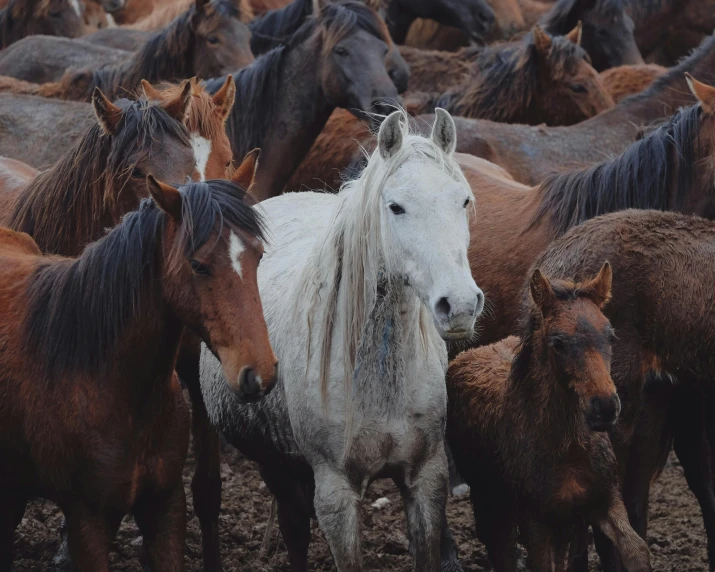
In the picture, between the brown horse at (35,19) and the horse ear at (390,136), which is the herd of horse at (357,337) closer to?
the horse ear at (390,136)

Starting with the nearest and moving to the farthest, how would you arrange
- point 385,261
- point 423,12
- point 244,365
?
1. point 244,365
2. point 385,261
3. point 423,12

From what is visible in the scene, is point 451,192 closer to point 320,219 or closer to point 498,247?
point 320,219

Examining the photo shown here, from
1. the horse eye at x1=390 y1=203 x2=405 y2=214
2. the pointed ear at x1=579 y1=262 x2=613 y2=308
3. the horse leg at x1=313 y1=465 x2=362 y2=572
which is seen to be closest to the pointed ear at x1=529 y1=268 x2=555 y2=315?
the pointed ear at x1=579 y1=262 x2=613 y2=308

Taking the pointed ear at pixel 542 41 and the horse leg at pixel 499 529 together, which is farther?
the pointed ear at pixel 542 41

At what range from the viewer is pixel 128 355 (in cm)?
433

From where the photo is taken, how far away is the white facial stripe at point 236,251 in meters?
4.12

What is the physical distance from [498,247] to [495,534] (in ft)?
5.92

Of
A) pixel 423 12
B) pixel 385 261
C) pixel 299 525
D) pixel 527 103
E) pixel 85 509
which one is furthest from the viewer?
pixel 423 12

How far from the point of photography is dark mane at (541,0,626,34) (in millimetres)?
11414

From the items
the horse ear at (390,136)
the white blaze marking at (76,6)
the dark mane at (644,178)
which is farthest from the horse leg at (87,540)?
the white blaze marking at (76,6)

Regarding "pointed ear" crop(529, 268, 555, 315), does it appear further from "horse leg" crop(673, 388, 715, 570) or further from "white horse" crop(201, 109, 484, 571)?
"horse leg" crop(673, 388, 715, 570)

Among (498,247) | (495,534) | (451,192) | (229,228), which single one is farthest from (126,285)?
(498,247)

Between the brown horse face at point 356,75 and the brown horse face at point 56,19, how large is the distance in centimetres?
562

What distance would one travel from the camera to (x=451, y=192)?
176 inches
